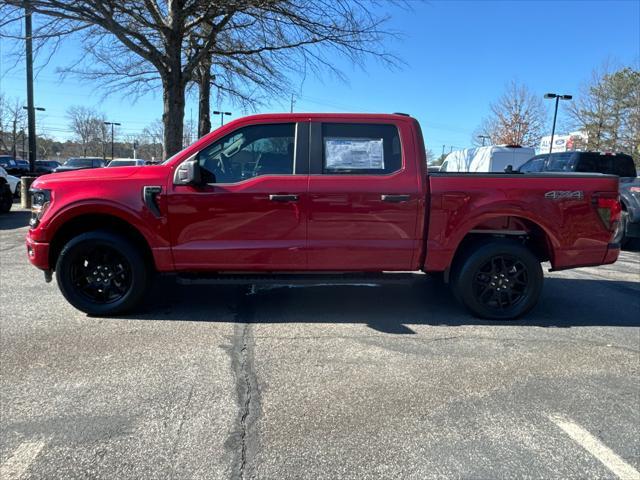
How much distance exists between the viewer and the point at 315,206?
4.50 m

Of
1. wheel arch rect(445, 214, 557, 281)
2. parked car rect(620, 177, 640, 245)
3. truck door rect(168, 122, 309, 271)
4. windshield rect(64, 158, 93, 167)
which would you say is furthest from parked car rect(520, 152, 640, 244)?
windshield rect(64, 158, 93, 167)

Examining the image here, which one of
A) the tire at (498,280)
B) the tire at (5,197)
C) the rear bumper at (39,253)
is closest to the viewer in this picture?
the rear bumper at (39,253)

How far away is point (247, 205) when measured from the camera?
4461mm

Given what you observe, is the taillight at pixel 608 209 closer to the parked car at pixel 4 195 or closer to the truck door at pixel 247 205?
the truck door at pixel 247 205

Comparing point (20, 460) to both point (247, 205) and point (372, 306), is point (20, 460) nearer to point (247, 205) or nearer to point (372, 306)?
point (247, 205)

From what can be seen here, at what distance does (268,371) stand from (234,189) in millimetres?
1804

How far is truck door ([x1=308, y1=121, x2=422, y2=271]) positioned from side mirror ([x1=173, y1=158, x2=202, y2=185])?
3.54 ft

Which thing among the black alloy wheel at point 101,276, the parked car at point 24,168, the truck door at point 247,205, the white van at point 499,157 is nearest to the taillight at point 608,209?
the truck door at point 247,205

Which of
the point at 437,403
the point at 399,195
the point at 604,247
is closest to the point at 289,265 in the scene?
the point at 399,195

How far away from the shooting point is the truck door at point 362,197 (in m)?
4.49

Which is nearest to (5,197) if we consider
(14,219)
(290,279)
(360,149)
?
(14,219)

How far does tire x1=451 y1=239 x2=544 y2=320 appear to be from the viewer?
476 centimetres

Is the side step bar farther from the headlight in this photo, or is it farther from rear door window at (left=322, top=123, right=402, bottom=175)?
the headlight

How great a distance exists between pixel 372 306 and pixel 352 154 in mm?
1771
